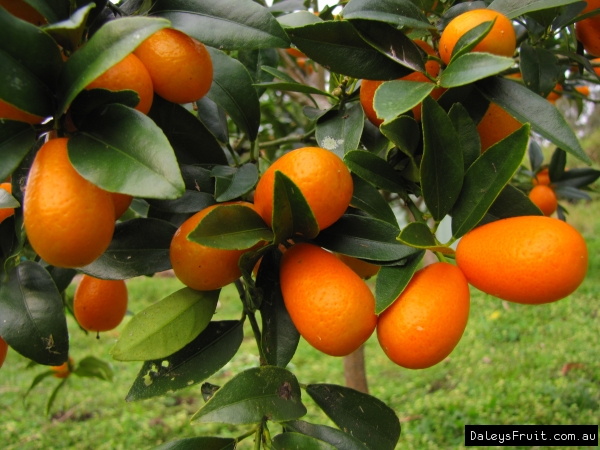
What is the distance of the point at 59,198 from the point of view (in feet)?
1.07

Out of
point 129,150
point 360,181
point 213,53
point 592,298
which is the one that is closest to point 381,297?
point 360,181

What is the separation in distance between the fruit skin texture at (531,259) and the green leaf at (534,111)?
0.22 feet

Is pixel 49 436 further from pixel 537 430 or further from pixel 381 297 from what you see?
pixel 381 297

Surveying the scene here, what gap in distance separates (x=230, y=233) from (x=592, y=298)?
3004 millimetres

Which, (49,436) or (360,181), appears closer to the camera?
(360,181)

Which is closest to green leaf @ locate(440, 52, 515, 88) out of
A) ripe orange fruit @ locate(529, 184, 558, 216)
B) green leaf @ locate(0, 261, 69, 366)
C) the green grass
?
green leaf @ locate(0, 261, 69, 366)

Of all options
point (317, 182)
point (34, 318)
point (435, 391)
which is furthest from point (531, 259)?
point (435, 391)

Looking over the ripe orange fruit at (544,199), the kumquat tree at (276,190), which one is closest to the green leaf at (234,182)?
the kumquat tree at (276,190)

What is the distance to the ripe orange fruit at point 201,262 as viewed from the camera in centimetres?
44

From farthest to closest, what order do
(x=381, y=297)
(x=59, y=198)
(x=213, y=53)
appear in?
1. (x=213, y=53)
2. (x=381, y=297)
3. (x=59, y=198)

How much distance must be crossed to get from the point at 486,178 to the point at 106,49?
0.32 m

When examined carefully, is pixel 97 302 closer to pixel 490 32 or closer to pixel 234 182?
pixel 234 182

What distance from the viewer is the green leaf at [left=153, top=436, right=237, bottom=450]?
0.47m

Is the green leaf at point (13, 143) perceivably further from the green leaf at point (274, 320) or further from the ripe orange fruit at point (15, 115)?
the green leaf at point (274, 320)
